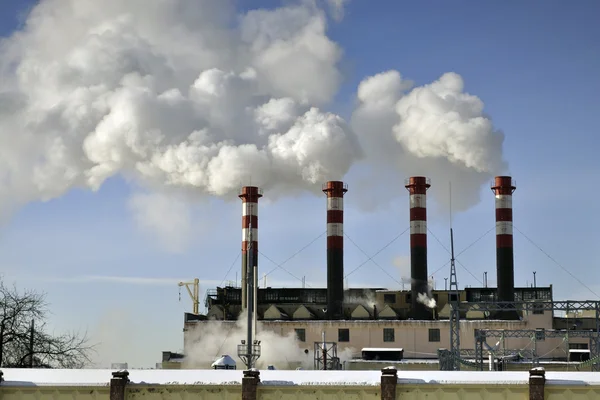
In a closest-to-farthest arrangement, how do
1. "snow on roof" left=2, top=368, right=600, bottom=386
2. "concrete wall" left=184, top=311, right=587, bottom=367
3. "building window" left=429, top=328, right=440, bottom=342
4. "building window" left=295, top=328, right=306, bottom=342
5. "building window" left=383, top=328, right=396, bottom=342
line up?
1. "snow on roof" left=2, top=368, right=600, bottom=386
2. "concrete wall" left=184, top=311, right=587, bottom=367
3. "building window" left=429, top=328, right=440, bottom=342
4. "building window" left=383, top=328, right=396, bottom=342
5. "building window" left=295, top=328, right=306, bottom=342

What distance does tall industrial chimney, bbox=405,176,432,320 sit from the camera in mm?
75875

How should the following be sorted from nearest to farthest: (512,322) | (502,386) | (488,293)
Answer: (502,386) → (512,322) → (488,293)

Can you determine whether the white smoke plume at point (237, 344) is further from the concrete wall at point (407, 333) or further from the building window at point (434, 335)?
the building window at point (434, 335)

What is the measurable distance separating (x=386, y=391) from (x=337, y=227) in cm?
4886

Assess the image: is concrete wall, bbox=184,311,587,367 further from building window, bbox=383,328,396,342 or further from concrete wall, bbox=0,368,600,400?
concrete wall, bbox=0,368,600,400

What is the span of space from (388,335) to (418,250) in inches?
291

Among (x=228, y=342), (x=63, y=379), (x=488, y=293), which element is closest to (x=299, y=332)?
(x=228, y=342)

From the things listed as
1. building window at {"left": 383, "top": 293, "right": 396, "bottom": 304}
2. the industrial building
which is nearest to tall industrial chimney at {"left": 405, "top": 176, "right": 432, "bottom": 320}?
the industrial building

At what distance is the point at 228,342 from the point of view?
7531 centimetres

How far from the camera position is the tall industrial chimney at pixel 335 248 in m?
76.1

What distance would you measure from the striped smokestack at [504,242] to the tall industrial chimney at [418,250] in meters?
5.98

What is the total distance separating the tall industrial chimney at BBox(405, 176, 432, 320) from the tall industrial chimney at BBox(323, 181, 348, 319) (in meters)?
5.81

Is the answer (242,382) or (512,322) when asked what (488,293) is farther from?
(242,382)

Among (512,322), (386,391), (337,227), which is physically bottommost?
(386,391)
